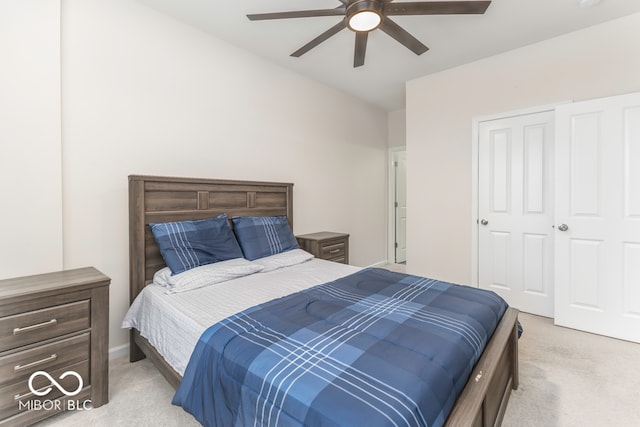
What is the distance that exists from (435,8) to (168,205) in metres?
2.39

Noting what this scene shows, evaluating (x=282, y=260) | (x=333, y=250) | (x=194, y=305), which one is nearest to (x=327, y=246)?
(x=333, y=250)

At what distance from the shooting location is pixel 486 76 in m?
3.39

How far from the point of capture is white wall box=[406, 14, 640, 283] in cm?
271

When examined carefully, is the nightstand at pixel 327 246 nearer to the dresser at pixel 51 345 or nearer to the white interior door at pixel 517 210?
the white interior door at pixel 517 210

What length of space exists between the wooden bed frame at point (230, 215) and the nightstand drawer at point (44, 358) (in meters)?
0.40

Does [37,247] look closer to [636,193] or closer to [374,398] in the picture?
[374,398]

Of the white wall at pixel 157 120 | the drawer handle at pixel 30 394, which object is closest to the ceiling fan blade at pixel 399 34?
the white wall at pixel 157 120

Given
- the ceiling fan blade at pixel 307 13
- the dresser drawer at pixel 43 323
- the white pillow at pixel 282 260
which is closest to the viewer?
the dresser drawer at pixel 43 323

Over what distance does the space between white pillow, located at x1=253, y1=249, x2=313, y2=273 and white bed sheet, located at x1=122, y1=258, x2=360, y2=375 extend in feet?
0.41

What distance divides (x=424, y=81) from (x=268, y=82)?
6.74 feet

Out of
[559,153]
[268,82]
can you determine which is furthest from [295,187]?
[559,153]

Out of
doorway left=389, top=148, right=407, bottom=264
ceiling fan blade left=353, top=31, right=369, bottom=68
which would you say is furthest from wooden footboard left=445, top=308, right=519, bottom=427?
doorway left=389, top=148, right=407, bottom=264

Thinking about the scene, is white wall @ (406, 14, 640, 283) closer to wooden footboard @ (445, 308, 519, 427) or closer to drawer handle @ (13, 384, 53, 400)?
wooden footboard @ (445, 308, 519, 427)

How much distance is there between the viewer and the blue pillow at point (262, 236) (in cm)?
273
